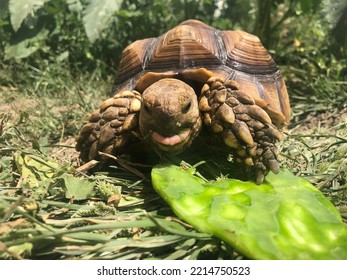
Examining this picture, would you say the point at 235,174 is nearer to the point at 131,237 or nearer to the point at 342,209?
the point at 342,209

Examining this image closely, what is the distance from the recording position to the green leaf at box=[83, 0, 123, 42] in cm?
311

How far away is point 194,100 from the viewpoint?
168 cm

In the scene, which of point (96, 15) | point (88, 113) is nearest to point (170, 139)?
point (88, 113)

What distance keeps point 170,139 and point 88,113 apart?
4.61 ft

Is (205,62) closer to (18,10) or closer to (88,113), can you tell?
(88,113)

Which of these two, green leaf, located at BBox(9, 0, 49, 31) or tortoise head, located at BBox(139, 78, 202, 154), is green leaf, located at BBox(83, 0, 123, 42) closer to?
green leaf, located at BBox(9, 0, 49, 31)

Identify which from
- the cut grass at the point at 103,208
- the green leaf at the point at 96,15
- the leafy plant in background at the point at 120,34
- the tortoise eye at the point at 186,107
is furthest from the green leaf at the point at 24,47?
the tortoise eye at the point at 186,107

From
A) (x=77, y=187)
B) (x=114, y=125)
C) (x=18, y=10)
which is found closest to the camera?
(x=77, y=187)

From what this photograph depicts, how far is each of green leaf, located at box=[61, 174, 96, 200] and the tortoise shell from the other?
541 mm

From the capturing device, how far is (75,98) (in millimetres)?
3164

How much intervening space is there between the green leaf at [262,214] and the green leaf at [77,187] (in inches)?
9.7

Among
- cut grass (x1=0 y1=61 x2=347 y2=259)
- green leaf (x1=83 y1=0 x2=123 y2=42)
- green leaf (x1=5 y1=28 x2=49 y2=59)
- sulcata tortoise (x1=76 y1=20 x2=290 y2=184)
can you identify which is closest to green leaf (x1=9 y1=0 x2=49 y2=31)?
green leaf (x1=5 y1=28 x2=49 y2=59)

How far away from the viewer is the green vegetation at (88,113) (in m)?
1.26

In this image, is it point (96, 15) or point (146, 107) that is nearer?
point (146, 107)
